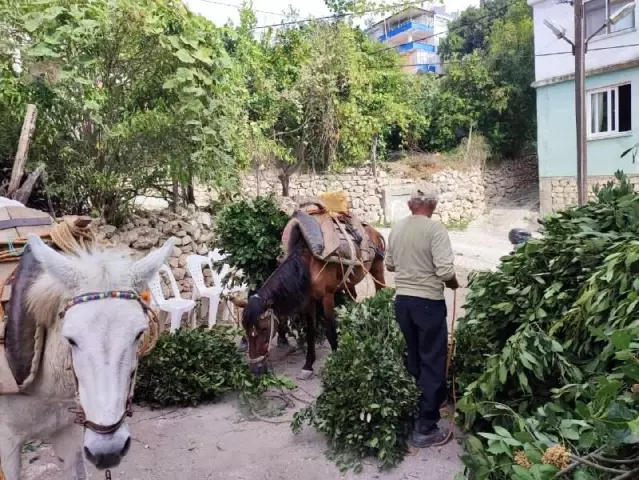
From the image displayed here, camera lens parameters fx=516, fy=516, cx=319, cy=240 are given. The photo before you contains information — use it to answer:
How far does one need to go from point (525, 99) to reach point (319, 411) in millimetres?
17521

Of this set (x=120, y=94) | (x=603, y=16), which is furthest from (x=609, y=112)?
(x=120, y=94)

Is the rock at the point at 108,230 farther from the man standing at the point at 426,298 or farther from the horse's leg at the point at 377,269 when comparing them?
the man standing at the point at 426,298

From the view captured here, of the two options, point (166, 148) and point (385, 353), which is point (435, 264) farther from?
point (166, 148)

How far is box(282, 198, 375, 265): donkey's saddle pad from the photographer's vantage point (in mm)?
4855

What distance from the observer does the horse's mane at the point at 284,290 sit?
4516 mm

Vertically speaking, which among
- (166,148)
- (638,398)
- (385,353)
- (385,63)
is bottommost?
(385,353)

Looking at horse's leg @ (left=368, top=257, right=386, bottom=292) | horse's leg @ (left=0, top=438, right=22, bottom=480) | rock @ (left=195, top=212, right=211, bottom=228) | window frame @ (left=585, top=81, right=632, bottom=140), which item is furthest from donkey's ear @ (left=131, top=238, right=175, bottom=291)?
window frame @ (left=585, top=81, right=632, bottom=140)

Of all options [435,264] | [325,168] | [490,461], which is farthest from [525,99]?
[490,461]

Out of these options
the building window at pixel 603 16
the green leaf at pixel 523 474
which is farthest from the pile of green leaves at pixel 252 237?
the building window at pixel 603 16

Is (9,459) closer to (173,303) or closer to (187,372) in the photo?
(187,372)

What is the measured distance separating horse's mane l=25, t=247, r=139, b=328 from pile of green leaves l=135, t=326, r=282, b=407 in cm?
233

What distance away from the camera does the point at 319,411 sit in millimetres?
3664

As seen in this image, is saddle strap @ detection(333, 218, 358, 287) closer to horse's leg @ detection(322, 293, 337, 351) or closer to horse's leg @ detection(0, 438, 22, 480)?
horse's leg @ detection(322, 293, 337, 351)

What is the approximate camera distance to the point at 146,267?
2.12 metres
